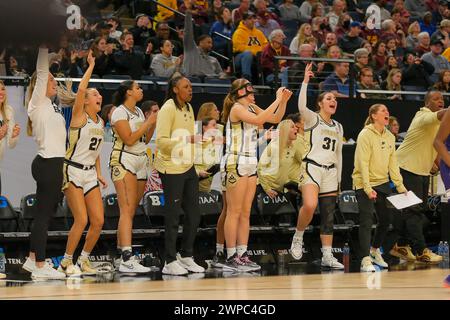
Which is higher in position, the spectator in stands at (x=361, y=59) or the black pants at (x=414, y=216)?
the spectator in stands at (x=361, y=59)

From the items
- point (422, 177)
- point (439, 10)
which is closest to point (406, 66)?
point (439, 10)

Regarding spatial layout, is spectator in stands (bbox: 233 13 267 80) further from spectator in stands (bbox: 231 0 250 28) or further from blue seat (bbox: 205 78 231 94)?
blue seat (bbox: 205 78 231 94)

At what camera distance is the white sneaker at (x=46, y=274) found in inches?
326

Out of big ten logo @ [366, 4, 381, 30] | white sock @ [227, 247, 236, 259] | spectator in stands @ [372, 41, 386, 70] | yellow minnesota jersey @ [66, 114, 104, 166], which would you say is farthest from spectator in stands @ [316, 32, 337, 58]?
yellow minnesota jersey @ [66, 114, 104, 166]

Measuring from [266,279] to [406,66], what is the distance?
825cm

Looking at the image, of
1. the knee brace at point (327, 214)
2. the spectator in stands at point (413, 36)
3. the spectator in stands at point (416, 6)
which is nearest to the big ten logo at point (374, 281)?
the knee brace at point (327, 214)

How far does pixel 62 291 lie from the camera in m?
7.21

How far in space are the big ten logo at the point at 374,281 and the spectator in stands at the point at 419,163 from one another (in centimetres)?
157

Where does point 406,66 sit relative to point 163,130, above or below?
Answer: above

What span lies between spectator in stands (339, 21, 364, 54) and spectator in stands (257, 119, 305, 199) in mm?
4860

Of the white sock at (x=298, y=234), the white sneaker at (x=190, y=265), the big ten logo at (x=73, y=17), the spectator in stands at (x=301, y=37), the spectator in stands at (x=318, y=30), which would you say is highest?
the spectator in stands at (x=318, y=30)

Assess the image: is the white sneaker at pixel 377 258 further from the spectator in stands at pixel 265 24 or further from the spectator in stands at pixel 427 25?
the spectator in stands at pixel 427 25

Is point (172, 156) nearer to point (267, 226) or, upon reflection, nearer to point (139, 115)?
point (139, 115)

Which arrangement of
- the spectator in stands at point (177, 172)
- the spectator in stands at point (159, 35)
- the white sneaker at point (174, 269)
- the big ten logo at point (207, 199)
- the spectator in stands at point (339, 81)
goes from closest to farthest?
the white sneaker at point (174, 269), the spectator in stands at point (177, 172), the big ten logo at point (207, 199), the spectator in stands at point (159, 35), the spectator in stands at point (339, 81)
